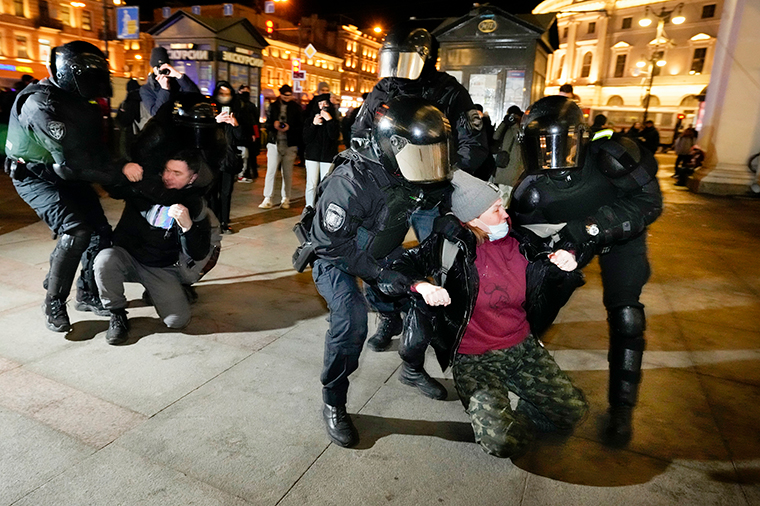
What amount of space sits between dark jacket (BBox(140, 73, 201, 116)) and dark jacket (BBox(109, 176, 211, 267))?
212 centimetres

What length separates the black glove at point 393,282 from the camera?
2248 millimetres

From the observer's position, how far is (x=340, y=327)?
8.12 feet

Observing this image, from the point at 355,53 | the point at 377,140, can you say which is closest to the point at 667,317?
the point at 377,140

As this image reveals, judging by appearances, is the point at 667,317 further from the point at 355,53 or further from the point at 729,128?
the point at 355,53

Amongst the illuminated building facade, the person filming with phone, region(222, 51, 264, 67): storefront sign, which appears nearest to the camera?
the person filming with phone

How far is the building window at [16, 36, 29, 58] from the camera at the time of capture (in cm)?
4331

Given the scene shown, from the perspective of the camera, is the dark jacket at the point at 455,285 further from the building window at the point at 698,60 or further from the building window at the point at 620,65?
the building window at the point at 620,65

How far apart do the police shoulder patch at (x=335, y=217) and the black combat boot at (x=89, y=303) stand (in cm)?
254

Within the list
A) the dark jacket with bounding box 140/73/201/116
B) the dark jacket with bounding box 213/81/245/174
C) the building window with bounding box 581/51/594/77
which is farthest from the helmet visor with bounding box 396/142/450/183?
the building window with bounding box 581/51/594/77

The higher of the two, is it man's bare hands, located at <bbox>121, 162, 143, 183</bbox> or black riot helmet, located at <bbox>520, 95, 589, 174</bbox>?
black riot helmet, located at <bbox>520, 95, 589, 174</bbox>

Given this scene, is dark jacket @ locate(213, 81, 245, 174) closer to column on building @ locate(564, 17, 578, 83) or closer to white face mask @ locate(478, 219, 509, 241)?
white face mask @ locate(478, 219, 509, 241)

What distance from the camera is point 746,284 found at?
18.3 ft

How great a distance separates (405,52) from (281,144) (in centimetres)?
491

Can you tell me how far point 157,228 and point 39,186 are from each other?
84 cm
